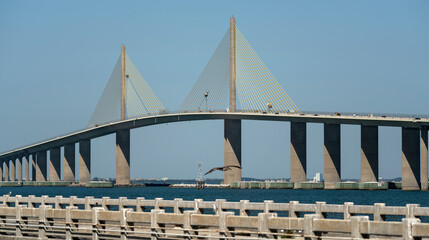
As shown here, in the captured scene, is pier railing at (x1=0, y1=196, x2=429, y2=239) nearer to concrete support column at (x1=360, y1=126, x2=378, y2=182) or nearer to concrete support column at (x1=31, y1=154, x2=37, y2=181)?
concrete support column at (x1=360, y1=126, x2=378, y2=182)

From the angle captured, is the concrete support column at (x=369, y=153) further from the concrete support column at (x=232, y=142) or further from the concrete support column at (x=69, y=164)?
the concrete support column at (x=69, y=164)

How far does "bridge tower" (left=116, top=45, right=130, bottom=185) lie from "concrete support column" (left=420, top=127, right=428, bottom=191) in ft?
170

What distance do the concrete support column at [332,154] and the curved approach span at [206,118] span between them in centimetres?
238

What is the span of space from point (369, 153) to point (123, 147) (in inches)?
1882

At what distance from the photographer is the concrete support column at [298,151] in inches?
4665

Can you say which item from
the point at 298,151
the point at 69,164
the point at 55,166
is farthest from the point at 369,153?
the point at 55,166

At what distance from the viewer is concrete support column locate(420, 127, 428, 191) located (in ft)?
350

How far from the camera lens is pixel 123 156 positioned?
5733 inches

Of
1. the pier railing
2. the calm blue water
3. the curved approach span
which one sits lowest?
the calm blue water

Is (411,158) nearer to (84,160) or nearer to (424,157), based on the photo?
(424,157)

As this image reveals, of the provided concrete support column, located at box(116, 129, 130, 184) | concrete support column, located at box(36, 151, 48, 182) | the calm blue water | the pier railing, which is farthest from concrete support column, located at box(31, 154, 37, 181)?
the pier railing

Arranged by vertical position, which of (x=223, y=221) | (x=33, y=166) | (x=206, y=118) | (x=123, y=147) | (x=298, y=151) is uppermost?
(x=206, y=118)

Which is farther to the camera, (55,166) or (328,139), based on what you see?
(55,166)

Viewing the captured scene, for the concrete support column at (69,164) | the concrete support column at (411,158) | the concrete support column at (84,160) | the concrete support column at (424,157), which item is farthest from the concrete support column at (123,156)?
the concrete support column at (424,157)
